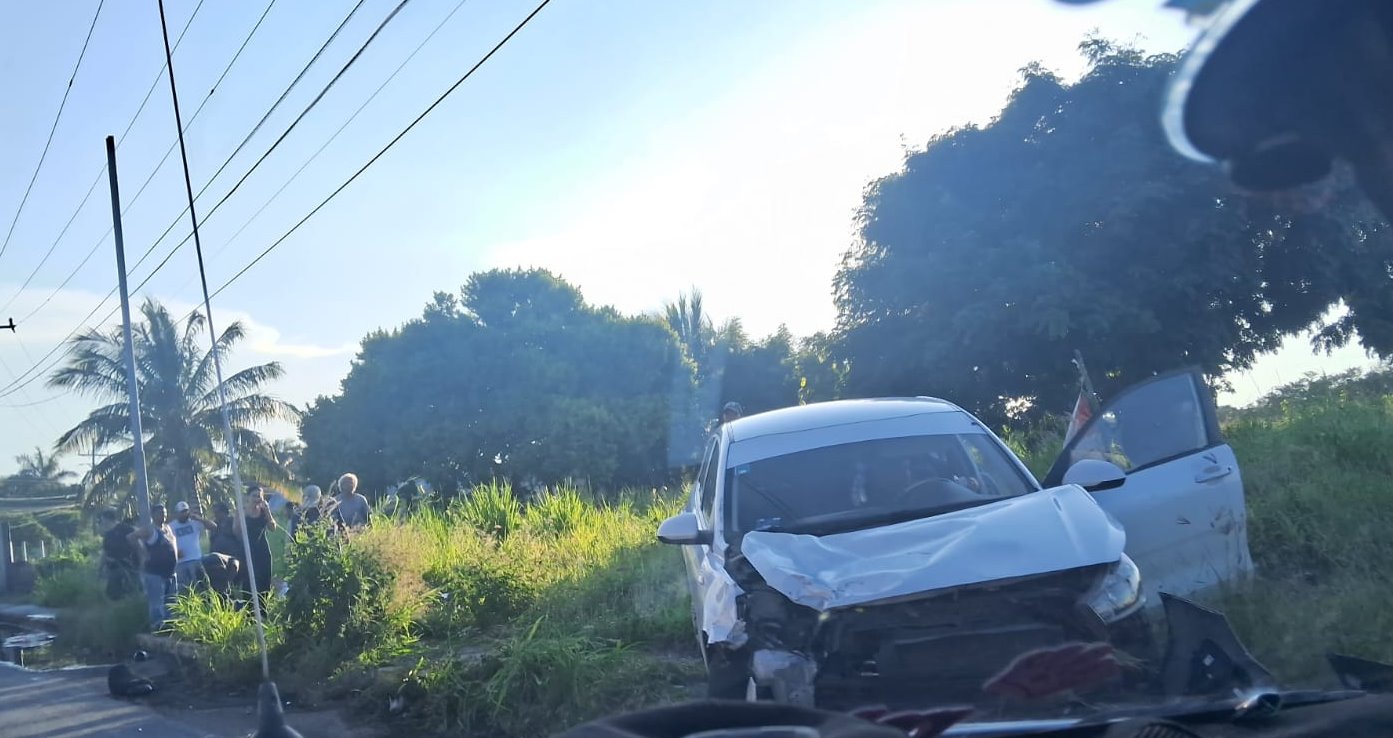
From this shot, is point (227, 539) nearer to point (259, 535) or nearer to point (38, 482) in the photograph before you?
point (259, 535)

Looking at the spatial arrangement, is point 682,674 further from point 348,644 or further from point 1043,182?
point 1043,182

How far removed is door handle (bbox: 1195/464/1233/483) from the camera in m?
5.60

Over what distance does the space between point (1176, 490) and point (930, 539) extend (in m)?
1.84

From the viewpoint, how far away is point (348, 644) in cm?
857

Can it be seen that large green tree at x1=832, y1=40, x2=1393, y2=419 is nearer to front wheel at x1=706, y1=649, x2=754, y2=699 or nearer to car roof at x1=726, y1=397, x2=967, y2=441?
car roof at x1=726, y1=397, x2=967, y2=441

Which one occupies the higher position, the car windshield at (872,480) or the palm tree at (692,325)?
the palm tree at (692,325)

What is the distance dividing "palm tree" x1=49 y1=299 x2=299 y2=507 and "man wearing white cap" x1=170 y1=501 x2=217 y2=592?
582 inches

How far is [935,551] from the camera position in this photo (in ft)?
14.2

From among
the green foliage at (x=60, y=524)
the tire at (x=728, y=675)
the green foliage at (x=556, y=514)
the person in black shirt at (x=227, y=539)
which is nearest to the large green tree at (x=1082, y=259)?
the green foliage at (x=556, y=514)

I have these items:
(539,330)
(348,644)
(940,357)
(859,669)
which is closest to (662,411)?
(539,330)

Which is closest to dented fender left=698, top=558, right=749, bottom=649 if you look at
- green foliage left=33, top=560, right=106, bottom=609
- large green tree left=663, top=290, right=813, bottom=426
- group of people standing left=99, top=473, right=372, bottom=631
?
group of people standing left=99, top=473, right=372, bottom=631

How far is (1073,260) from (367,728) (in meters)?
11.8

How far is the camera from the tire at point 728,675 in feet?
14.4

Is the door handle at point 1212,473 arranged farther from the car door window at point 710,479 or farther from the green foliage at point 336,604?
the green foliage at point 336,604
